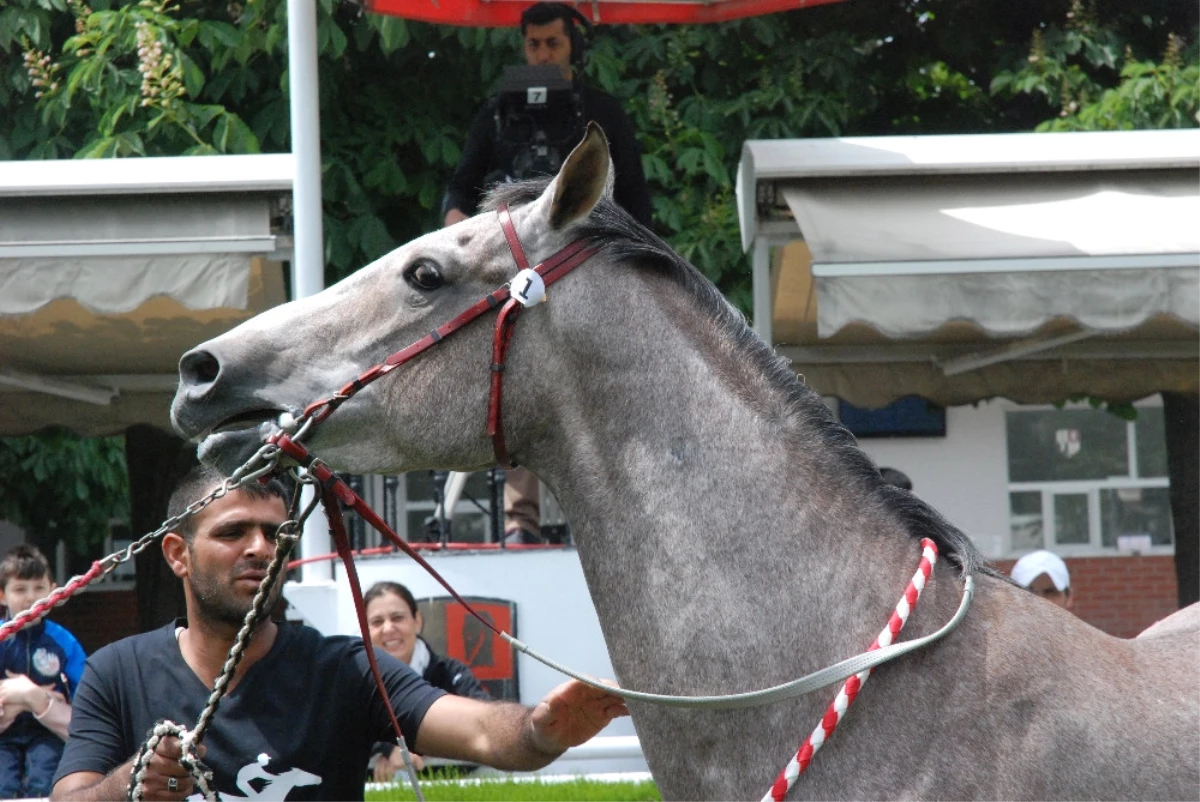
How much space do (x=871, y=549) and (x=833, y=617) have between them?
15 centimetres

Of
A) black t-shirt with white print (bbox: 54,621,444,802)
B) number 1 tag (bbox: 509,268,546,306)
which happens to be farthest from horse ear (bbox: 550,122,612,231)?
black t-shirt with white print (bbox: 54,621,444,802)

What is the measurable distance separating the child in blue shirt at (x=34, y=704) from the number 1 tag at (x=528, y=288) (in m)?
3.43

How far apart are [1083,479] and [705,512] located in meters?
14.4

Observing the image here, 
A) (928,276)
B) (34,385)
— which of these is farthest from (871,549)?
(34,385)

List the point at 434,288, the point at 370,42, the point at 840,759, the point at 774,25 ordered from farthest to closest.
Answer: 1. the point at 774,25
2. the point at 370,42
3. the point at 434,288
4. the point at 840,759

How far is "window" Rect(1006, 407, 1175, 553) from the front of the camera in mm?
15781

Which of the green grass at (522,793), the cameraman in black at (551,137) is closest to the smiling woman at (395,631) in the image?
the green grass at (522,793)

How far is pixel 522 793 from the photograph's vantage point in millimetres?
4453

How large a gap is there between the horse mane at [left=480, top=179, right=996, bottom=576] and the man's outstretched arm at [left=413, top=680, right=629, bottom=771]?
65cm

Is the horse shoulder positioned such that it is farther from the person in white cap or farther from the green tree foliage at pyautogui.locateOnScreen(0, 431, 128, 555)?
the green tree foliage at pyautogui.locateOnScreen(0, 431, 128, 555)

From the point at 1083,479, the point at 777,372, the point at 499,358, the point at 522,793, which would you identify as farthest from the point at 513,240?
the point at 1083,479

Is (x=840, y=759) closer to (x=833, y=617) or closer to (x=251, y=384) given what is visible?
(x=833, y=617)

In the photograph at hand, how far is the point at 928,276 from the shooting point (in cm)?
501

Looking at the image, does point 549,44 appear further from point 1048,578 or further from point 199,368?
point 199,368
